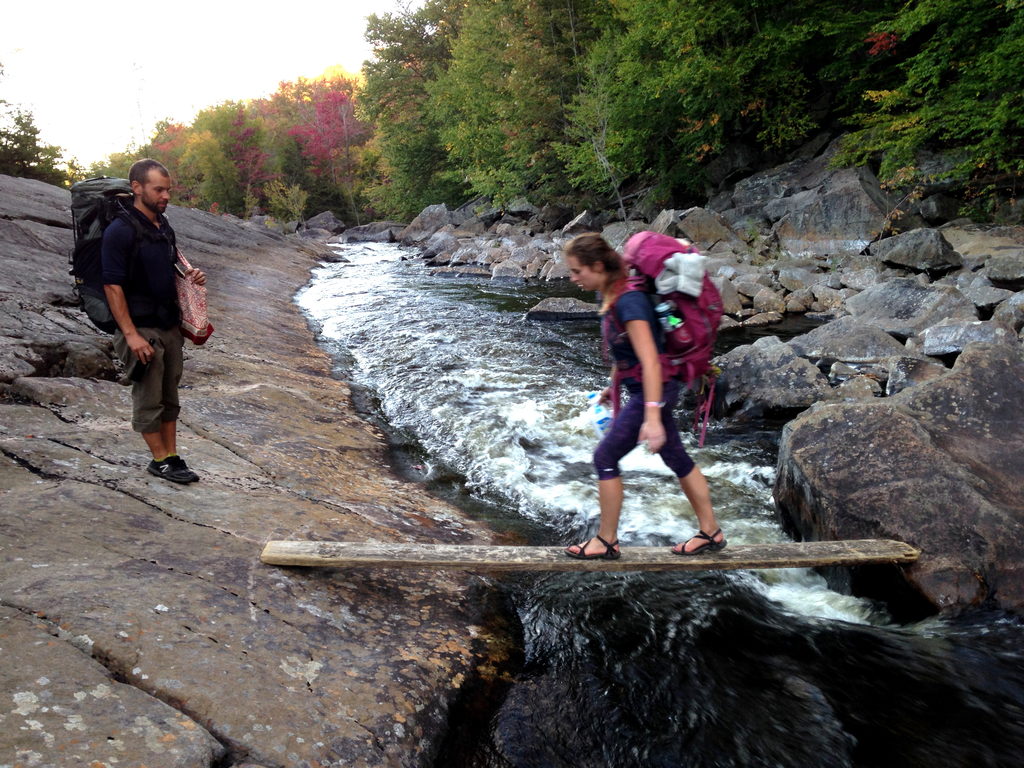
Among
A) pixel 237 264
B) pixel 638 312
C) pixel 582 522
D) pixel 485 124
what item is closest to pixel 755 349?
pixel 582 522

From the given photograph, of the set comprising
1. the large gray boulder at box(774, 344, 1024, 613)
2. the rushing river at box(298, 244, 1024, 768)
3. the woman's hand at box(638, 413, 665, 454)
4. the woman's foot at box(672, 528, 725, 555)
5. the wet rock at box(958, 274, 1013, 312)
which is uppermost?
the wet rock at box(958, 274, 1013, 312)

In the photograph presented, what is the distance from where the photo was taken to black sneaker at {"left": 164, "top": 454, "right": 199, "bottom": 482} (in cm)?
405

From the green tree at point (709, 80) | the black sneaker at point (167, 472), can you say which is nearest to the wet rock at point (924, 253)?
the green tree at point (709, 80)

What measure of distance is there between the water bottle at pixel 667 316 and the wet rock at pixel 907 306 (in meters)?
7.08

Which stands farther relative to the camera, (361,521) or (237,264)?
(237,264)

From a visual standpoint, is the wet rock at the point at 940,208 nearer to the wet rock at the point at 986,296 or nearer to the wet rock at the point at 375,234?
the wet rock at the point at 986,296

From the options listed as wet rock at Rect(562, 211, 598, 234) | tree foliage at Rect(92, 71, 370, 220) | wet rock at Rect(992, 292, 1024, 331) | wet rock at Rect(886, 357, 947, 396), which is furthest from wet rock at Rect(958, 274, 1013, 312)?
tree foliage at Rect(92, 71, 370, 220)

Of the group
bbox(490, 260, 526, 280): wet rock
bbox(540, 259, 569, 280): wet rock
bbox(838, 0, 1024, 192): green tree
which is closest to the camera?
bbox(838, 0, 1024, 192): green tree

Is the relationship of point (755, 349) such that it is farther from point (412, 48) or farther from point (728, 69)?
point (412, 48)

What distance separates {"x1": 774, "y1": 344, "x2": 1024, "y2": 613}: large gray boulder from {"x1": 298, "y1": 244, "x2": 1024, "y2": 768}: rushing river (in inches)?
10.0

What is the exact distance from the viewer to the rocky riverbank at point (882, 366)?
375cm

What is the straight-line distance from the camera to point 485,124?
30.1 metres

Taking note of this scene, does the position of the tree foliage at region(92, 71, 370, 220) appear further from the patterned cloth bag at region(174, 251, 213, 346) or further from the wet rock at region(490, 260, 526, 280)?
the patterned cloth bag at region(174, 251, 213, 346)

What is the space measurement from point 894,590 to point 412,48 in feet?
134
